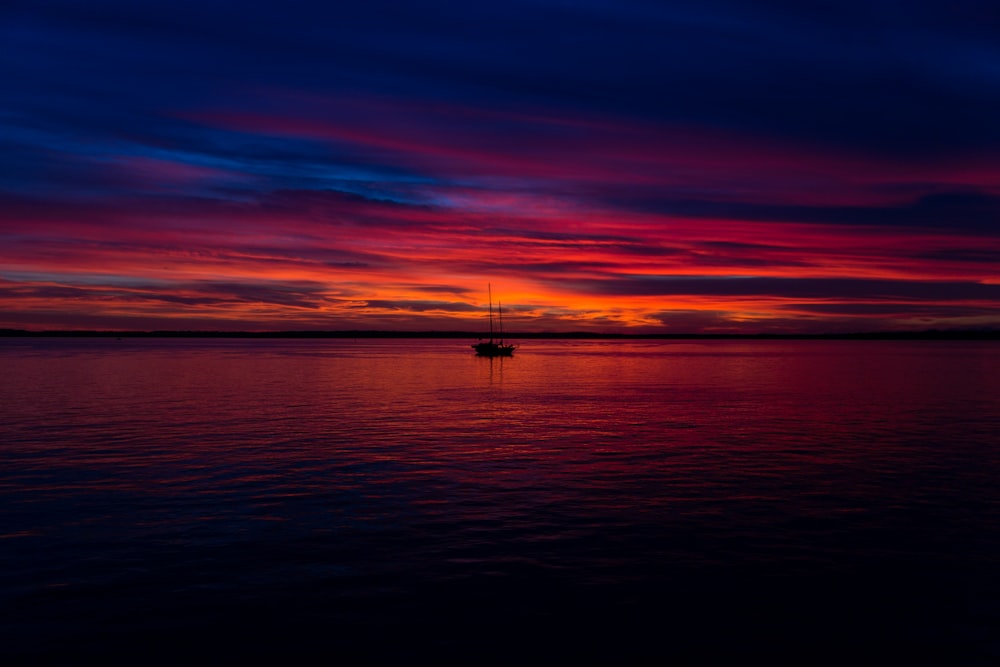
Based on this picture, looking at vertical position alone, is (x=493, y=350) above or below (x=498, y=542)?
above

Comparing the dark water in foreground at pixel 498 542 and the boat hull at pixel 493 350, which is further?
the boat hull at pixel 493 350

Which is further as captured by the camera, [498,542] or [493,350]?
[493,350]

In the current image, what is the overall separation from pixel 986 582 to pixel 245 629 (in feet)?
51.9

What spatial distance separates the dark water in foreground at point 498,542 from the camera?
13.8 meters

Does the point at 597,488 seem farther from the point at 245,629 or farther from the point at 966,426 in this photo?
the point at 966,426

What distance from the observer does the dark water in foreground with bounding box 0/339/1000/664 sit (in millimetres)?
13805

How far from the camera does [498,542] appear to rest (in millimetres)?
19641

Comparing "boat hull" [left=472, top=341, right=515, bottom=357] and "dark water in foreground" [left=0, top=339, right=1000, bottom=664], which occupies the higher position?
"boat hull" [left=472, top=341, right=515, bottom=357]

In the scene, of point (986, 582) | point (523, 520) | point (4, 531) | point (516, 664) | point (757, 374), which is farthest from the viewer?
point (757, 374)

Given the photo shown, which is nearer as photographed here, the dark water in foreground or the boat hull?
the dark water in foreground

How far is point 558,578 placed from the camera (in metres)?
16.8

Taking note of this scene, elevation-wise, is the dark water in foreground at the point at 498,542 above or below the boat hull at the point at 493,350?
below

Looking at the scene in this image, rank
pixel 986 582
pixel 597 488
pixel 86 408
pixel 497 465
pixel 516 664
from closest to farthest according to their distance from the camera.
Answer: pixel 516 664 → pixel 986 582 → pixel 597 488 → pixel 497 465 → pixel 86 408

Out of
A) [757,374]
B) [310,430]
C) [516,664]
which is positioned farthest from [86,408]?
[757,374]
